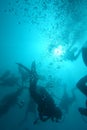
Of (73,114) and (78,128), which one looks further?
(78,128)

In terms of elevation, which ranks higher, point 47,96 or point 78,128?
point 78,128

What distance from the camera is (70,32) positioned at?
19250 millimetres

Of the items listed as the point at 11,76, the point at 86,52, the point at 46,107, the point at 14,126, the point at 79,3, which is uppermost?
the point at 14,126

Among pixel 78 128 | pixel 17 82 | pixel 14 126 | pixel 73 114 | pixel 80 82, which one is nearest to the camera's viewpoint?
pixel 80 82

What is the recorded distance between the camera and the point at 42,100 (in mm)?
7383

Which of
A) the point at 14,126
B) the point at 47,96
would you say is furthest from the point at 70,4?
the point at 14,126

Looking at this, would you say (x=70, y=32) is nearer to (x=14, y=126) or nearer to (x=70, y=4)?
(x=70, y=4)

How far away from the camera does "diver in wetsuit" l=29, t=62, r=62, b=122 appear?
7.03m

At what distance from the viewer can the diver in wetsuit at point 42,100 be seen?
23.1 ft

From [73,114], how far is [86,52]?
6191cm

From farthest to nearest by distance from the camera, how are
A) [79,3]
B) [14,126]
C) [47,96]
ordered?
1. [14,126]
2. [79,3]
3. [47,96]

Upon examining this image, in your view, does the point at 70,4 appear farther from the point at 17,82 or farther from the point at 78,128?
the point at 78,128

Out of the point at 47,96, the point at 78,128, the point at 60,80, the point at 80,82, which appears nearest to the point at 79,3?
the point at 47,96

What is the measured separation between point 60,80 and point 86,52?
95.4ft
